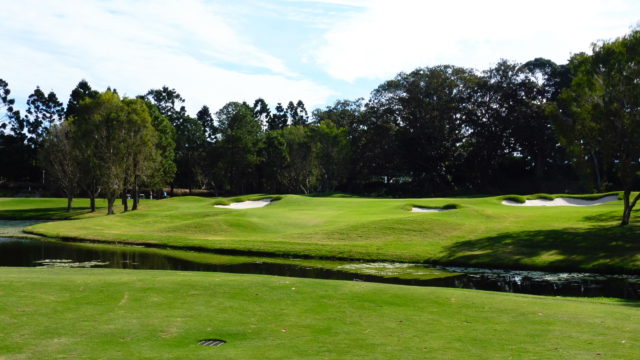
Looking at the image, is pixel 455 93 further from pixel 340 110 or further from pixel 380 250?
pixel 380 250

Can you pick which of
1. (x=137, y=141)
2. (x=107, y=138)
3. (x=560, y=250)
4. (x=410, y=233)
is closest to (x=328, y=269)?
(x=410, y=233)

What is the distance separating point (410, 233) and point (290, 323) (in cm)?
2453

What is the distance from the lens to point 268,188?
115000 millimetres

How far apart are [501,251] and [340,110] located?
94.3 m

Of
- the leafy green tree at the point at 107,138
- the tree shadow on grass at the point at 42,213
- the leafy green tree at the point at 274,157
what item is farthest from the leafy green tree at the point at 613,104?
the leafy green tree at the point at 274,157

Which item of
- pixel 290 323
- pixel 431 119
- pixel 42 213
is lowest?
pixel 42 213

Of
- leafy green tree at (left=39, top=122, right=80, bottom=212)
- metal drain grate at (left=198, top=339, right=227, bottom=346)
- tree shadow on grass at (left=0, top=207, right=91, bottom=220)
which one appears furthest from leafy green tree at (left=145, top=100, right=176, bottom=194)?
metal drain grate at (left=198, top=339, right=227, bottom=346)

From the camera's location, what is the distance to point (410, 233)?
1390 inches

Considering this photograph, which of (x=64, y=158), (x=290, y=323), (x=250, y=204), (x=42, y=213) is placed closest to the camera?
(x=290, y=323)

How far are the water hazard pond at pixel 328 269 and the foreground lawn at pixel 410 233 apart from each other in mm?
1888

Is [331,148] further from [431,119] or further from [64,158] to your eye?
[64,158]

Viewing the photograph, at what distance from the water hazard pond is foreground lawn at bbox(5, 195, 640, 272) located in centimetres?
189

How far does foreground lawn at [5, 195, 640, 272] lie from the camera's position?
2850 cm

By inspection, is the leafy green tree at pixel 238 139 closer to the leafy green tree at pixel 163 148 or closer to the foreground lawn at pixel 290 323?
the leafy green tree at pixel 163 148
